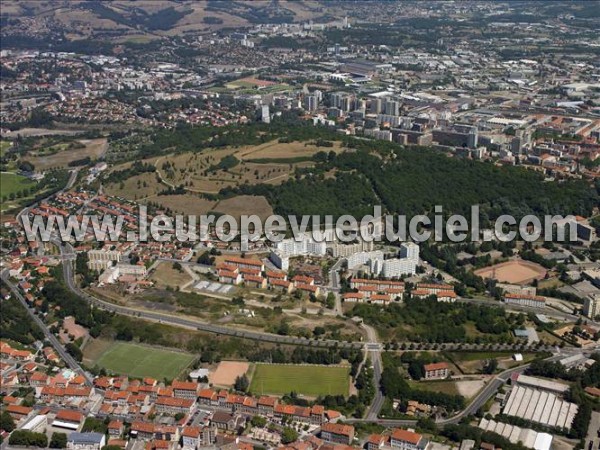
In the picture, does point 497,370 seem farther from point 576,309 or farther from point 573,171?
point 573,171

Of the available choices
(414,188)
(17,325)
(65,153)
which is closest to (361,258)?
(414,188)

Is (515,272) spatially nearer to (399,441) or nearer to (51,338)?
(399,441)

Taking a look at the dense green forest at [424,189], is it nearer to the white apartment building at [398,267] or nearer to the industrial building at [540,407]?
the white apartment building at [398,267]

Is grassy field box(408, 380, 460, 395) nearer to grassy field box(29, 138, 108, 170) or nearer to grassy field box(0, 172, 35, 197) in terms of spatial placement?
grassy field box(0, 172, 35, 197)

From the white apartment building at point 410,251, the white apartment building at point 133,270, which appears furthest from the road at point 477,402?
the white apartment building at point 133,270

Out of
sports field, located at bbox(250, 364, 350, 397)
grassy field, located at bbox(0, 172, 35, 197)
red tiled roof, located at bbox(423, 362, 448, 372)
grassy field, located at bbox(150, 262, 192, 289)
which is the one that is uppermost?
red tiled roof, located at bbox(423, 362, 448, 372)

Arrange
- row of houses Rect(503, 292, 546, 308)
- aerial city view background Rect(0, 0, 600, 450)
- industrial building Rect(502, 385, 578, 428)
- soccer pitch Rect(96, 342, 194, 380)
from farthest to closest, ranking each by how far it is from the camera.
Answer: row of houses Rect(503, 292, 546, 308) < soccer pitch Rect(96, 342, 194, 380) < aerial city view background Rect(0, 0, 600, 450) < industrial building Rect(502, 385, 578, 428)

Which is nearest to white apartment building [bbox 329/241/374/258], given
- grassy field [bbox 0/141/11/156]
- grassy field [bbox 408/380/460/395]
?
grassy field [bbox 408/380/460/395]

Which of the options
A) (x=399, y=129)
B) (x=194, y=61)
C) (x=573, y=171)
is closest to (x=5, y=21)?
(x=194, y=61)
